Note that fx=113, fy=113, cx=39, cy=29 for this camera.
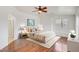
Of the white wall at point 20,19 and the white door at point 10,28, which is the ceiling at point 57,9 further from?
the white door at point 10,28

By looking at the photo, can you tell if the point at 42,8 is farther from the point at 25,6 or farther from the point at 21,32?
the point at 21,32

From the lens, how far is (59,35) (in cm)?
198

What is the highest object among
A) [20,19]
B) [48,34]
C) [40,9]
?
[40,9]

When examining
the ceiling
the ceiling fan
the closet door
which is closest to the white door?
the closet door

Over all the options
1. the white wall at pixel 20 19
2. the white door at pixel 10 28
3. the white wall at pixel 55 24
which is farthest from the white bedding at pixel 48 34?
the white door at pixel 10 28

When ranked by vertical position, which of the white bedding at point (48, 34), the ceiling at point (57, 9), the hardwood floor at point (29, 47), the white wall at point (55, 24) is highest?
the ceiling at point (57, 9)

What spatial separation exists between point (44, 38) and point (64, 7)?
2.09 ft

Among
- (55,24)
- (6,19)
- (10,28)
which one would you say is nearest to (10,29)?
(10,28)

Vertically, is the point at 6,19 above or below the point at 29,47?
above

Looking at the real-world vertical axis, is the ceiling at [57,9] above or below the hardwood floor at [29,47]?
above

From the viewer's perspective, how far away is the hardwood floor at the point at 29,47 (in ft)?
6.34

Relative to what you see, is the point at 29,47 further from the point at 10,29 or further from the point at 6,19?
the point at 6,19

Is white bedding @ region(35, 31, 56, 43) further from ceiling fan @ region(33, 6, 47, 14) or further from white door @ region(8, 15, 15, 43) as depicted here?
white door @ region(8, 15, 15, 43)

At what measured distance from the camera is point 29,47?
6.37 feet
